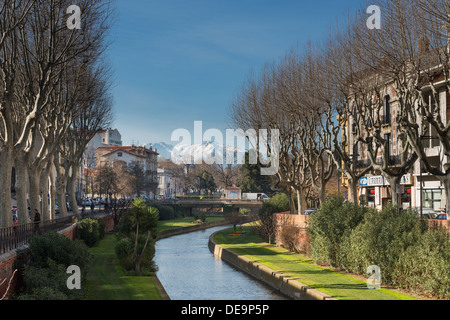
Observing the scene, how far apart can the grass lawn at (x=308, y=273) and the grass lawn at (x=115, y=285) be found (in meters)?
7.36

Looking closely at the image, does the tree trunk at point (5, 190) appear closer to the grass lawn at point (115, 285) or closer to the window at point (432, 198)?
the grass lawn at point (115, 285)

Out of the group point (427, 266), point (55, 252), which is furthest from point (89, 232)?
A: point (427, 266)

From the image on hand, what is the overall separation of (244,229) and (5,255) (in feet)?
149

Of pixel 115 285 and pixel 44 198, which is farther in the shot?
pixel 44 198

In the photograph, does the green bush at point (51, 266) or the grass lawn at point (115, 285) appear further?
the grass lawn at point (115, 285)

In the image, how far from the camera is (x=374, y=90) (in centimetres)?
3319

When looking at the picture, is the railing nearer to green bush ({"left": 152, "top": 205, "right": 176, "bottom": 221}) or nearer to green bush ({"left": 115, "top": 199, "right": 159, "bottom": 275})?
green bush ({"left": 115, "top": 199, "right": 159, "bottom": 275})

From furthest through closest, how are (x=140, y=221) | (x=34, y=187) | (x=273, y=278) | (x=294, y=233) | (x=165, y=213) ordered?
(x=165, y=213) < (x=294, y=233) < (x=34, y=187) < (x=140, y=221) < (x=273, y=278)

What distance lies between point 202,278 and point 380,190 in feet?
77.8

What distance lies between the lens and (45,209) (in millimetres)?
38969

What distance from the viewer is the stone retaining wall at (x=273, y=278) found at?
24438 mm

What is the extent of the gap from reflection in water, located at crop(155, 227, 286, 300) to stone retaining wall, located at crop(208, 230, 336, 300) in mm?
414
